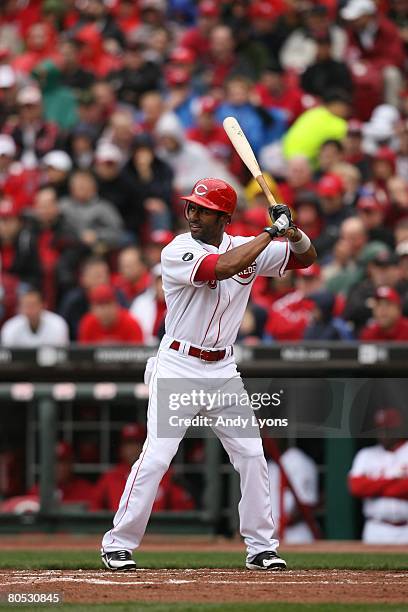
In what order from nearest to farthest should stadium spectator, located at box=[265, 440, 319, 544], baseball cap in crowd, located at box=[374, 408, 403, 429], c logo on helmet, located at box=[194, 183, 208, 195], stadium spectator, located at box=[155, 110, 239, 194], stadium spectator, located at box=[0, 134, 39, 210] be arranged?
c logo on helmet, located at box=[194, 183, 208, 195], baseball cap in crowd, located at box=[374, 408, 403, 429], stadium spectator, located at box=[265, 440, 319, 544], stadium spectator, located at box=[0, 134, 39, 210], stadium spectator, located at box=[155, 110, 239, 194]

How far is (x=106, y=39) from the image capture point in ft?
51.4

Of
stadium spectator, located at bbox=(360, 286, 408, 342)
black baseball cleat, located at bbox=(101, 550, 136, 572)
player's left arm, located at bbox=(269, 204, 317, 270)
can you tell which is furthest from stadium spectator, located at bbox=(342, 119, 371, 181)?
black baseball cleat, located at bbox=(101, 550, 136, 572)

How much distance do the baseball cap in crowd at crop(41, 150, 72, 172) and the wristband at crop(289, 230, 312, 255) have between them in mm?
6428

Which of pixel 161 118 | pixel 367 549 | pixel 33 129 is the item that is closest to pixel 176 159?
pixel 161 118

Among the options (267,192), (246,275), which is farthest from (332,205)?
(246,275)

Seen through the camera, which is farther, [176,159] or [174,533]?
[176,159]

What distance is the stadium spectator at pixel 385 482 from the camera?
9539 mm

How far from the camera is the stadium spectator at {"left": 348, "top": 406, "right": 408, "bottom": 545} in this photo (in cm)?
954

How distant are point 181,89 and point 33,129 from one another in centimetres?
162

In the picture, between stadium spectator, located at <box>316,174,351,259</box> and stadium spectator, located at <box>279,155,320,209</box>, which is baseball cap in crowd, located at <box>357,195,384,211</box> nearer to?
stadium spectator, located at <box>316,174,351,259</box>

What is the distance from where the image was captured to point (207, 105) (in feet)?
44.8

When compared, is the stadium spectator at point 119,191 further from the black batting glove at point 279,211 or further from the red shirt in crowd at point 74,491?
the black batting glove at point 279,211

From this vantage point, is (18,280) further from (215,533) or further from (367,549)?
(367,549)

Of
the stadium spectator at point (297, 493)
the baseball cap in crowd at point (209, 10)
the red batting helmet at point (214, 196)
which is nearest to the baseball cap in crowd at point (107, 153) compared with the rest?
the baseball cap in crowd at point (209, 10)
